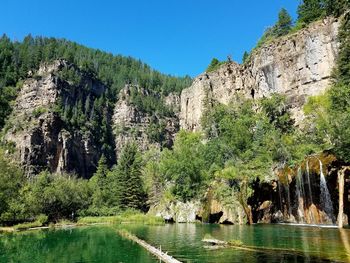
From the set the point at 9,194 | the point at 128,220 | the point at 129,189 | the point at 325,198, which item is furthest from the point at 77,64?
the point at 325,198

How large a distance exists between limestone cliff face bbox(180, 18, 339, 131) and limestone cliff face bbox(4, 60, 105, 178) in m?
44.6

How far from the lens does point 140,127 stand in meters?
144

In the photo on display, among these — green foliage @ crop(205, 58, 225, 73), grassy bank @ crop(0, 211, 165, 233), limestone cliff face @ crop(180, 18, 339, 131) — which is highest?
green foliage @ crop(205, 58, 225, 73)

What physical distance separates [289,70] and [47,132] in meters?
71.7

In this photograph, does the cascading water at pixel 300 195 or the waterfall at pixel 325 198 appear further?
the cascading water at pixel 300 195

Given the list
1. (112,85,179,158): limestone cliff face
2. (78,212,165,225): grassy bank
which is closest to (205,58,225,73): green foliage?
(112,85,179,158): limestone cliff face

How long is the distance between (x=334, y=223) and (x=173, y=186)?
32344mm

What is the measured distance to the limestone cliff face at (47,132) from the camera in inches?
4173

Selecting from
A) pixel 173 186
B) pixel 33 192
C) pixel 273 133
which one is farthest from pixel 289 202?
pixel 33 192

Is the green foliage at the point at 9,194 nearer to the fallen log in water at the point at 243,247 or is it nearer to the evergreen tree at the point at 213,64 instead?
the fallen log in water at the point at 243,247

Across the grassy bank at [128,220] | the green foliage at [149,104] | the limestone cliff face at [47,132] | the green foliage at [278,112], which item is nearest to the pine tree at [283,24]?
the green foliage at [278,112]

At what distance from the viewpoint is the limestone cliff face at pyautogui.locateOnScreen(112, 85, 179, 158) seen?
5428 inches

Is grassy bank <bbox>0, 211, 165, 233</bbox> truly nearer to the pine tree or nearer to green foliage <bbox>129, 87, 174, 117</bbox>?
the pine tree

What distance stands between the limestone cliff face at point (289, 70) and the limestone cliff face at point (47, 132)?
4456 cm
